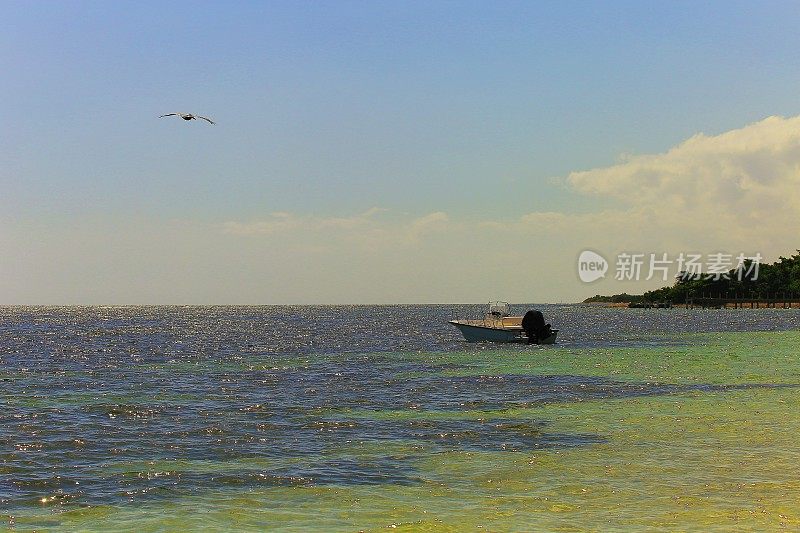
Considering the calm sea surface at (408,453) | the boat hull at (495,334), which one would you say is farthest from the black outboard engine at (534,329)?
the calm sea surface at (408,453)

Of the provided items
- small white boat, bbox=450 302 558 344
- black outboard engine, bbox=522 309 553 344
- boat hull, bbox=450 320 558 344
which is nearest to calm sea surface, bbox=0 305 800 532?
black outboard engine, bbox=522 309 553 344

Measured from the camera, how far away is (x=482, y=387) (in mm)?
36500

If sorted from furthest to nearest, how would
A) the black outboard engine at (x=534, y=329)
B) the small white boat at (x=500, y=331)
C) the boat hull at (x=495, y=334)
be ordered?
the boat hull at (x=495, y=334)
the small white boat at (x=500, y=331)
the black outboard engine at (x=534, y=329)

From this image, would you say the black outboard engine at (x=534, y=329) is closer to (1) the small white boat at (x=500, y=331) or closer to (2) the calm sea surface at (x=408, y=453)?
(1) the small white boat at (x=500, y=331)

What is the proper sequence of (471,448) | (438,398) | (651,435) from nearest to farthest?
1. (471,448)
2. (651,435)
3. (438,398)

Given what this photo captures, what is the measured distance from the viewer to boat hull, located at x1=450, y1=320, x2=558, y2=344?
7288cm

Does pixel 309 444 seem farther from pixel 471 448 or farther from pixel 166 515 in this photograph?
pixel 166 515

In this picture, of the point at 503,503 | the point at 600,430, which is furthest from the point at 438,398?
the point at 503,503

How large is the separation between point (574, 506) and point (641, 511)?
3.74 feet

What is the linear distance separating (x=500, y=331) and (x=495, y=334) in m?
0.85

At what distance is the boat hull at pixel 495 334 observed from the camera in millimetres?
72875

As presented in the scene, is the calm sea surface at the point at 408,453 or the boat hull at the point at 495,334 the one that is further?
the boat hull at the point at 495,334

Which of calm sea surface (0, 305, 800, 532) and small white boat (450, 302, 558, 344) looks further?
small white boat (450, 302, 558, 344)

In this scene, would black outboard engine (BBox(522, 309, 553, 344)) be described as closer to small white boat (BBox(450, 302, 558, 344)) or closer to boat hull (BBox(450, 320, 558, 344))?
small white boat (BBox(450, 302, 558, 344))
